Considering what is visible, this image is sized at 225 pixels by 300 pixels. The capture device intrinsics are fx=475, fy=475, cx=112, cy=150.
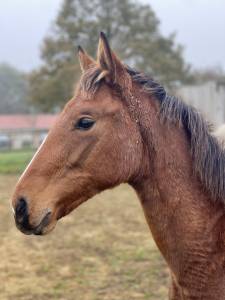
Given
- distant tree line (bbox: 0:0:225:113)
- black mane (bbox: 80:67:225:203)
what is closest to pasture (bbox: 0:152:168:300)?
black mane (bbox: 80:67:225:203)

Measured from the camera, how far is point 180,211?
7.91 feet

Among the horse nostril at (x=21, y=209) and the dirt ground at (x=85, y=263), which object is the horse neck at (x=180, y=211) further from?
the dirt ground at (x=85, y=263)

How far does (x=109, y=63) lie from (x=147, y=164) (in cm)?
54

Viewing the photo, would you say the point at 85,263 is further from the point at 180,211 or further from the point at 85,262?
the point at 180,211

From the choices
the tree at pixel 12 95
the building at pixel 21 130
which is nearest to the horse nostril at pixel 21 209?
the building at pixel 21 130

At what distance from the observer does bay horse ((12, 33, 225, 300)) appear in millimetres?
2326

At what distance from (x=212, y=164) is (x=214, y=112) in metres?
8.84

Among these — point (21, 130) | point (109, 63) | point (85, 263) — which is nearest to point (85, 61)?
point (109, 63)

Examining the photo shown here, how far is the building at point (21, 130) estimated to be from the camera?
40.4m

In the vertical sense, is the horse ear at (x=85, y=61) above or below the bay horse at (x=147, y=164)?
above

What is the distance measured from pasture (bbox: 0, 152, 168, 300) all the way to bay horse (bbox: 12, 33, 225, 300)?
2613 mm

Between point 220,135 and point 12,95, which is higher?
point 12,95

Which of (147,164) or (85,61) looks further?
(85,61)

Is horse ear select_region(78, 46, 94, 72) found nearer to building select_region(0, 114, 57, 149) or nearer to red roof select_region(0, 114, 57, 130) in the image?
building select_region(0, 114, 57, 149)
